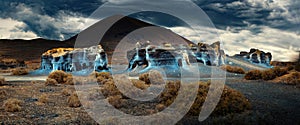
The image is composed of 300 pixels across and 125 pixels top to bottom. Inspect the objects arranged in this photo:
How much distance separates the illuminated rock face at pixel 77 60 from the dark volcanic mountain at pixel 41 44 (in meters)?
59.0

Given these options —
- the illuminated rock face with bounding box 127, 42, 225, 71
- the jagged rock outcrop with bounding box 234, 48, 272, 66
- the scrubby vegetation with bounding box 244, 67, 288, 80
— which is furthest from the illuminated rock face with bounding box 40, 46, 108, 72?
the jagged rock outcrop with bounding box 234, 48, 272, 66

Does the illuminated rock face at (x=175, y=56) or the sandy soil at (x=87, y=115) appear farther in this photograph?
the illuminated rock face at (x=175, y=56)

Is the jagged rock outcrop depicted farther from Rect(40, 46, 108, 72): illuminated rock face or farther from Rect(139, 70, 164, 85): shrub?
Rect(139, 70, 164, 85): shrub

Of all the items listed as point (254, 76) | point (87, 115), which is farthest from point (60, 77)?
point (254, 76)

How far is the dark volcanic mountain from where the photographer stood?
10228 cm

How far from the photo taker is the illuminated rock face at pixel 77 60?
37.8m

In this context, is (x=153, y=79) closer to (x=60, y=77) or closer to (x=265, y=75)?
(x=60, y=77)

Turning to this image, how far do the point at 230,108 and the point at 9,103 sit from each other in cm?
813

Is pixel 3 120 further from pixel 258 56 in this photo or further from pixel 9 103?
pixel 258 56

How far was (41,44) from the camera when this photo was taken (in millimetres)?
123812

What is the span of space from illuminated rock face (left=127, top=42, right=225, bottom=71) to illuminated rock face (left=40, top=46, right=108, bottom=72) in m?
4.20

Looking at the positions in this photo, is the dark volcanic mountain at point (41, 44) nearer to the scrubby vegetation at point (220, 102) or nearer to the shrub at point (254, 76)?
the shrub at point (254, 76)

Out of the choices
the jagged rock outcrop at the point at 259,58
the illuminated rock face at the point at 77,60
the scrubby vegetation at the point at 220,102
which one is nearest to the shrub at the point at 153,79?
the scrubby vegetation at the point at 220,102

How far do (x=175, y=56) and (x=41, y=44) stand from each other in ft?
337
